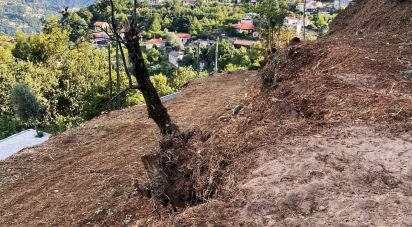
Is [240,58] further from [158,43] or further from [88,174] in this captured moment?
[88,174]

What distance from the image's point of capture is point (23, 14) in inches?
5207

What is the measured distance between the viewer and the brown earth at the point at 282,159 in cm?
408

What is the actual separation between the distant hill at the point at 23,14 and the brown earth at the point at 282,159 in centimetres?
11150

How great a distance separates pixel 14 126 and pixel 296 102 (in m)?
17.6

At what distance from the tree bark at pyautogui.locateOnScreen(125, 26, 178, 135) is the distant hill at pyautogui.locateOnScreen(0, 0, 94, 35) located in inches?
4485

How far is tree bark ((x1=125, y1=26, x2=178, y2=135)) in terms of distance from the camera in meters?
6.10

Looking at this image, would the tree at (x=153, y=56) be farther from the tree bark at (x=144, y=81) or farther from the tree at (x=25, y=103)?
the tree bark at (x=144, y=81)

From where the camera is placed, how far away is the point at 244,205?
4180 mm

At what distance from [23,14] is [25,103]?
428 feet

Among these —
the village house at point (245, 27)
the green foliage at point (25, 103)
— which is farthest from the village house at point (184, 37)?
the green foliage at point (25, 103)

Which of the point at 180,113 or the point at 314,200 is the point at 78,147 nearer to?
the point at 180,113

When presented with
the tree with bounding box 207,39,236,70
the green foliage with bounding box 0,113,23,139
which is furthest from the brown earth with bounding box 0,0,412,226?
the tree with bounding box 207,39,236,70

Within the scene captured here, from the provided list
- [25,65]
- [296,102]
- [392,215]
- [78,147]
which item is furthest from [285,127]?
[25,65]

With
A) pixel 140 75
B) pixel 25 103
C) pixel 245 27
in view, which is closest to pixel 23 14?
pixel 245 27
